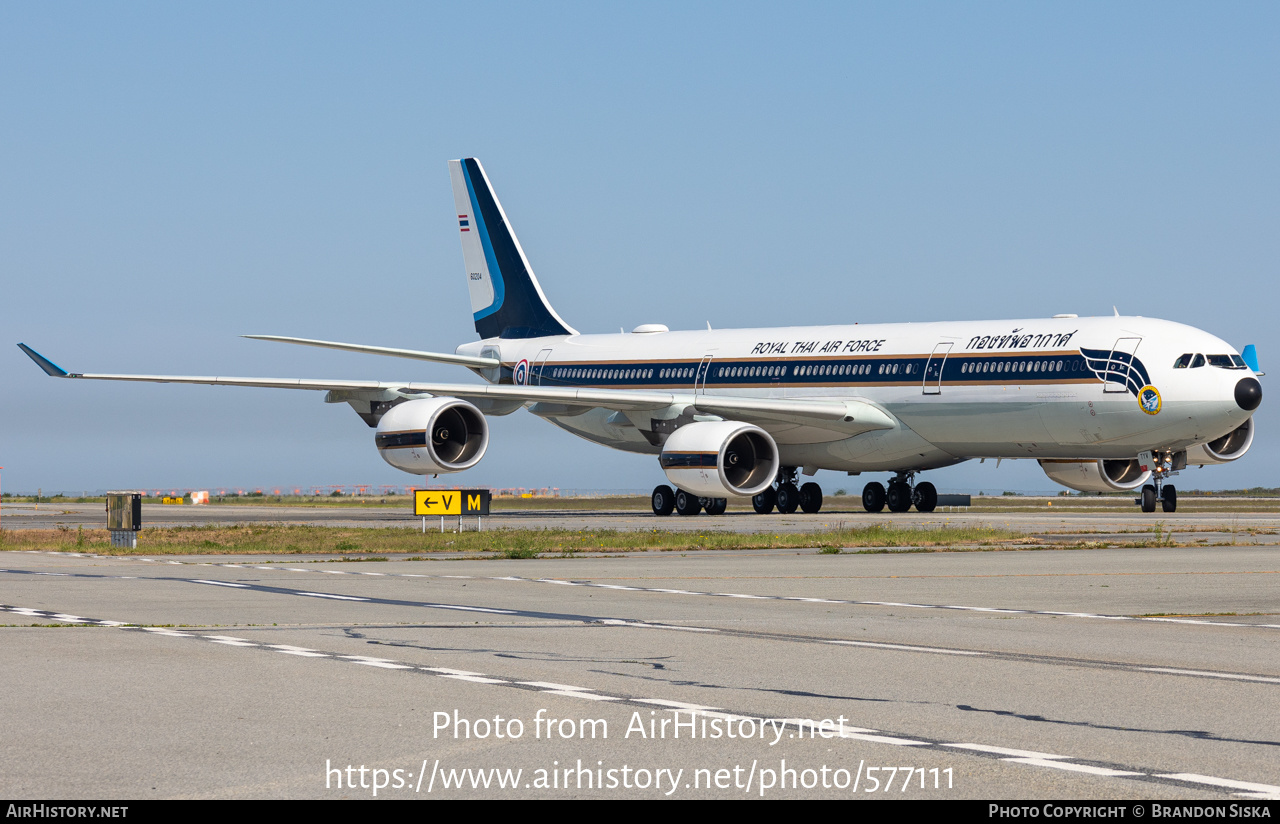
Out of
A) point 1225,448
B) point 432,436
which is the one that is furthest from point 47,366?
point 1225,448

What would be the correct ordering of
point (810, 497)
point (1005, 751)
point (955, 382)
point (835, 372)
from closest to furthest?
1. point (1005, 751)
2. point (955, 382)
3. point (835, 372)
4. point (810, 497)

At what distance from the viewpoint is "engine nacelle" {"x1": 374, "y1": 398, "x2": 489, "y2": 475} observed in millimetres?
34750

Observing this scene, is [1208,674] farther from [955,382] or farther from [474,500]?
[955,382]

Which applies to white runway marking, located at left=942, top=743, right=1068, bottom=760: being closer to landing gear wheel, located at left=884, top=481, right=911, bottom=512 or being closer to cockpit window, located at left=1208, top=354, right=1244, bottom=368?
cockpit window, located at left=1208, top=354, right=1244, bottom=368

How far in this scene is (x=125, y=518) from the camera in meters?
25.9

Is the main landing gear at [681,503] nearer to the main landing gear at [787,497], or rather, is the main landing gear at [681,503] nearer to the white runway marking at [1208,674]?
the main landing gear at [787,497]

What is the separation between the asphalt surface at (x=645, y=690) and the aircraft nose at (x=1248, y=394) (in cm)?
1565

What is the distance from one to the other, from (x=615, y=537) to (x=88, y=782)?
2024cm

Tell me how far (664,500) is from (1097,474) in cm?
1150

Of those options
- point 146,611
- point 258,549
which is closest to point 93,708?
point 146,611

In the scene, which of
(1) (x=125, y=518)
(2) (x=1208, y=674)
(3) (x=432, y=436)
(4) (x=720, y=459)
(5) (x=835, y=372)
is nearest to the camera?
(2) (x=1208, y=674)

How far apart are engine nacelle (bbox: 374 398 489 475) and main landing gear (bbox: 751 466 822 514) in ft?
29.3

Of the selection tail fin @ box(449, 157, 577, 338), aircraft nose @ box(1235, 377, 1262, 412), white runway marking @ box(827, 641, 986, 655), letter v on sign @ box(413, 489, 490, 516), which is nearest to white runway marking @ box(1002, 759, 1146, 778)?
white runway marking @ box(827, 641, 986, 655)

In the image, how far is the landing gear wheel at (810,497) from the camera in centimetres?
4050
